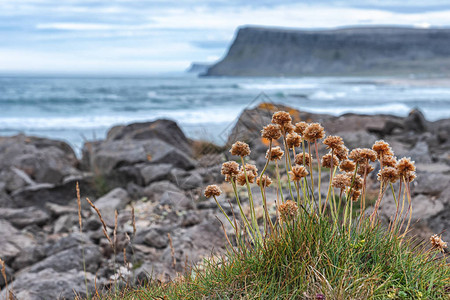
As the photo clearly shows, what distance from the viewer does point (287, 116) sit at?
81.4 inches

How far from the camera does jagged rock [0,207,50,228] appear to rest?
20.1 feet

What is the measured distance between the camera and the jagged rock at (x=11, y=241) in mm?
4965

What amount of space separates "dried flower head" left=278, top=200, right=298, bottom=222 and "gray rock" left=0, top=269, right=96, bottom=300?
2205 mm

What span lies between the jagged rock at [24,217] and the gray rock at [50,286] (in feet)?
7.42

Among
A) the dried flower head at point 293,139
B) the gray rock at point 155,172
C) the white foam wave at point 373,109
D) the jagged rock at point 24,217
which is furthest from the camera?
the white foam wave at point 373,109

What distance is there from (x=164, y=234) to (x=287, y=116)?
3383mm

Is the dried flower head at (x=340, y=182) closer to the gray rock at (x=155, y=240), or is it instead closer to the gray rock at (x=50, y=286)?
the gray rock at (x=50, y=286)

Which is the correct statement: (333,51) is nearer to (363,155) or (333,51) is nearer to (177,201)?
(177,201)

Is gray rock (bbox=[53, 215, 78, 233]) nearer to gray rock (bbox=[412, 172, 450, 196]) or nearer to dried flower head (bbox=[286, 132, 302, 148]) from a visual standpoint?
gray rock (bbox=[412, 172, 450, 196])

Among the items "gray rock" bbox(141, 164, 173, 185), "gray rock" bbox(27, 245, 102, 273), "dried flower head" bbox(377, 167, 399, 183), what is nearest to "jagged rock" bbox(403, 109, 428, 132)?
"gray rock" bbox(141, 164, 173, 185)

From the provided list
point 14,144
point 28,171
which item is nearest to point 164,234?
point 28,171

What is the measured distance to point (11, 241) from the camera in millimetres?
5254

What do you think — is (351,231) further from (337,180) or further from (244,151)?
Answer: (244,151)

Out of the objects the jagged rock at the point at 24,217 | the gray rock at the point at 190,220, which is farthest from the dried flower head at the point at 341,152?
the jagged rock at the point at 24,217
